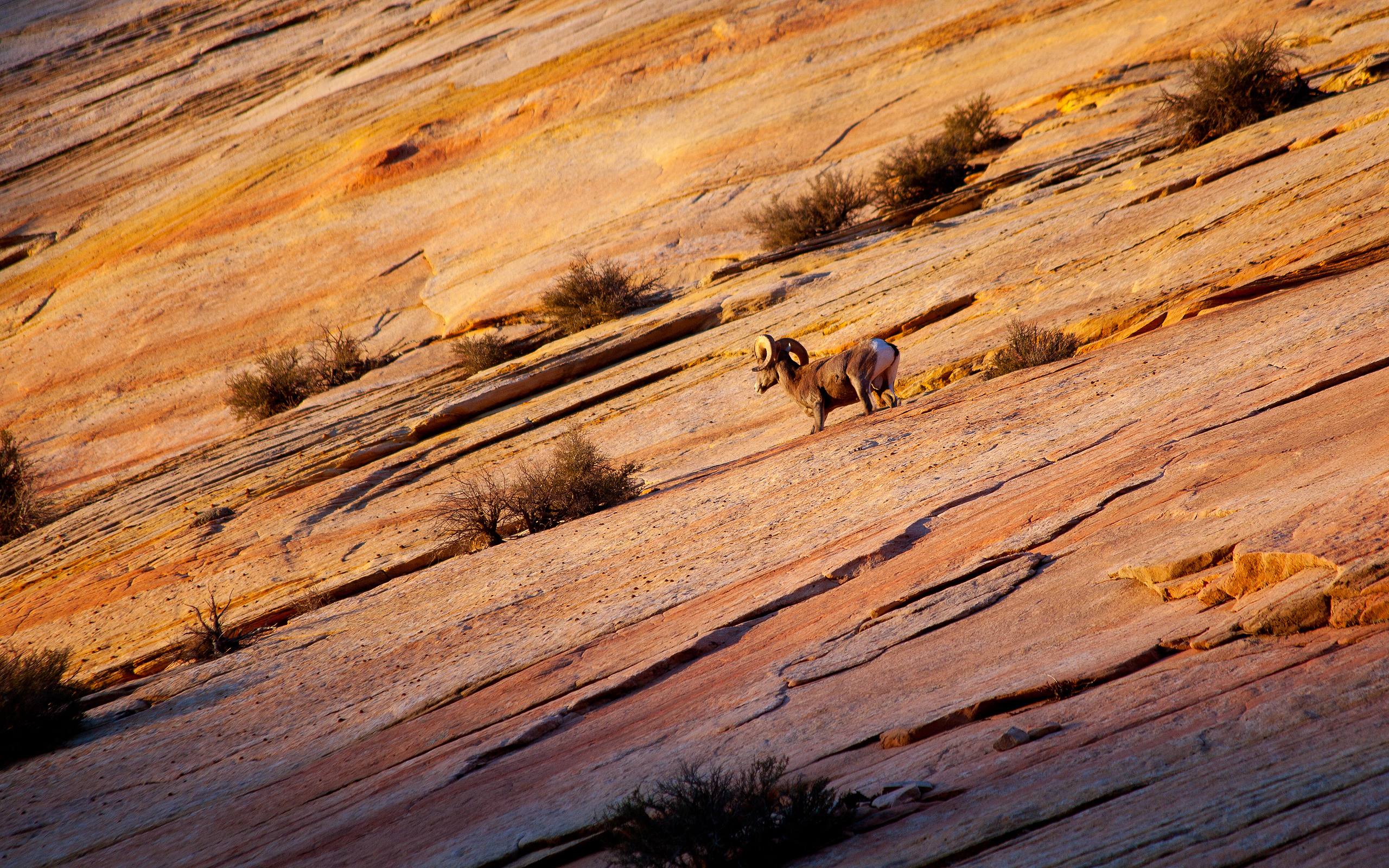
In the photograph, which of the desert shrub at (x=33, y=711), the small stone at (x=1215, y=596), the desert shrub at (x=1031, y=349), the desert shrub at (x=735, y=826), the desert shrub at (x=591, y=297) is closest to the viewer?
the desert shrub at (x=735, y=826)

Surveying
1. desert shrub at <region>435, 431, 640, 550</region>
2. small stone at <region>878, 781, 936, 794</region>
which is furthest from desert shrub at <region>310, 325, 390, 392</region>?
small stone at <region>878, 781, 936, 794</region>

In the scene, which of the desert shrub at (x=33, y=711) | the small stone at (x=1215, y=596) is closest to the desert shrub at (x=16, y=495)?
the desert shrub at (x=33, y=711)

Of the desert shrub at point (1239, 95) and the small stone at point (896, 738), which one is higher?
the desert shrub at point (1239, 95)

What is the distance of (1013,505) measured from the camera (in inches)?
236

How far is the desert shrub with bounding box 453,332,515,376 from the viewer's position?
15.7m

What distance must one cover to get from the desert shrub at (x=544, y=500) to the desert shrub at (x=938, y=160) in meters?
9.52

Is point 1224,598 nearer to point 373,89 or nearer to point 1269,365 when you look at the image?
point 1269,365

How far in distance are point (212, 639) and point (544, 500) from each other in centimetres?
315

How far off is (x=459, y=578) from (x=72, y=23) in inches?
1268

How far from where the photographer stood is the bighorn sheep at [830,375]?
30.8 feet

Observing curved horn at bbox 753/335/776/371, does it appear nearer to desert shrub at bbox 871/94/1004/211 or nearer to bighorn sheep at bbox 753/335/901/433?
bighorn sheep at bbox 753/335/901/433

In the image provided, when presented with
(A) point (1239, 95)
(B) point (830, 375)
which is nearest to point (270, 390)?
(B) point (830, 375)

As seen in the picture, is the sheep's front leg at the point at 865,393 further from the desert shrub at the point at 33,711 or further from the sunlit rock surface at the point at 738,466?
the desert shrub at the point at 33,711

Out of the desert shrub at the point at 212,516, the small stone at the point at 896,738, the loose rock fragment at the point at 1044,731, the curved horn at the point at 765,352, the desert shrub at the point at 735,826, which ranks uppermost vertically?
the curved horn at the point at 765,352
